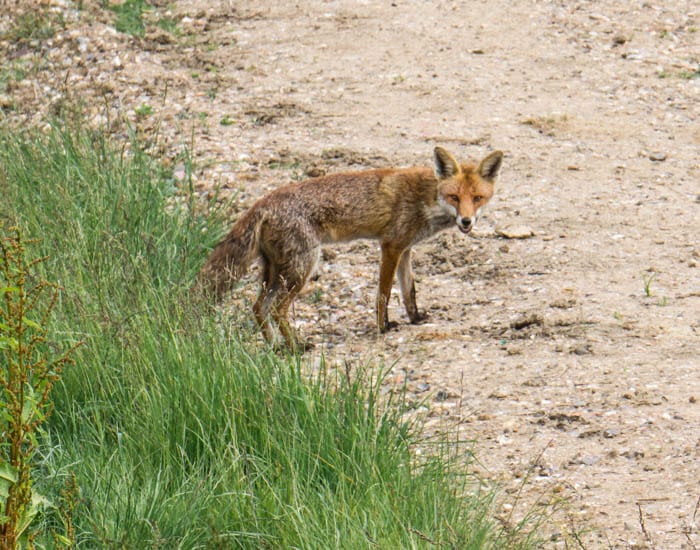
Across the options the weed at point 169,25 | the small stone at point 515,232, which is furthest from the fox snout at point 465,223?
the weed at point 169,25

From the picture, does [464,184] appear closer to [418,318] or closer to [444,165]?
[444,165]

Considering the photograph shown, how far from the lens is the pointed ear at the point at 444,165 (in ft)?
24.3

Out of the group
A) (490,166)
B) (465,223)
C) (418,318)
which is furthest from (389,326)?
(490,166)

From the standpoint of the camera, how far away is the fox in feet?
23.2

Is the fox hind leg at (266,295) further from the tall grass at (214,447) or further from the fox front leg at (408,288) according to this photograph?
the tall grass at (214,447)

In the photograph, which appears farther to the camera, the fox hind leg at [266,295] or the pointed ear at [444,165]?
the pointed ear at [444,165]

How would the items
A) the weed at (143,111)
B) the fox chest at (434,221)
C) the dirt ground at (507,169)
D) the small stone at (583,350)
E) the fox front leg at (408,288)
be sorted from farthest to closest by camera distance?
the weed at (143,111) → the fox chest at (434,221) → the fox front leg at (408,288) → the small stone at (583,350) → the dirt ground at (507,169)

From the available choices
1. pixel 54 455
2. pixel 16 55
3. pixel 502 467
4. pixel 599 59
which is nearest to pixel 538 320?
pixel 502 467

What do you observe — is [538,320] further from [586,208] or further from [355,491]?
[355,491]

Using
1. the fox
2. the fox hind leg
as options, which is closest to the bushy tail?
the fox

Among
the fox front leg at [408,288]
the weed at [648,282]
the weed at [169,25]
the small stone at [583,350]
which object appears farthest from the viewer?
the weed at [169,25]

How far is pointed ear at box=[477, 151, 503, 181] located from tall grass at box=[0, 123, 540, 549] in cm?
250

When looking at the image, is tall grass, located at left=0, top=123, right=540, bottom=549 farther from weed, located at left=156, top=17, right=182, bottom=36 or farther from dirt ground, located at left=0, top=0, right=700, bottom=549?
weed, located at left=156, top=17, right=182, bottom=36

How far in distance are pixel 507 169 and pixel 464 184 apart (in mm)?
1863
